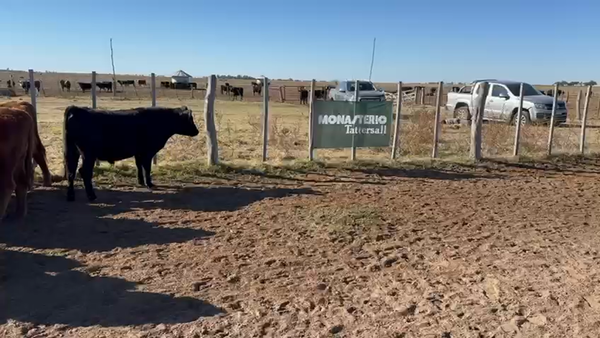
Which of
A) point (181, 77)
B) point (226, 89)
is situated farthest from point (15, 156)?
point (181, 77)

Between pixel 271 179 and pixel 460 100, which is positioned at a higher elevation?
pixel 460 100

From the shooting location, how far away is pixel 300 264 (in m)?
5.17

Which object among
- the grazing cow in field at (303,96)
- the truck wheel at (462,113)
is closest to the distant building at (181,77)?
the grazing cow in field at (303,96)

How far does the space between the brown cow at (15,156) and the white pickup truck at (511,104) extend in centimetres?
1381

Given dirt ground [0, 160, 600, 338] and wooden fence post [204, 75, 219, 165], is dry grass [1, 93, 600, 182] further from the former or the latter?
dirt ground [0, 160, 600, 338]

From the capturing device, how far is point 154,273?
4863 mm

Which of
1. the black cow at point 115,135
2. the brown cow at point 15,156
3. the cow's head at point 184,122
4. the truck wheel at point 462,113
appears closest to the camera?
the brown cow at point 15,156

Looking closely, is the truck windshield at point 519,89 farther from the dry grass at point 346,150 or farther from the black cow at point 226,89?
the black cow at point 226,89

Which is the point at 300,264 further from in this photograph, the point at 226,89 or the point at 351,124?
the point at 226,89

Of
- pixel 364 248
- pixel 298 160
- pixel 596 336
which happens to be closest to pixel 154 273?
pixel 364 248

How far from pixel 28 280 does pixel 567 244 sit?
553cm

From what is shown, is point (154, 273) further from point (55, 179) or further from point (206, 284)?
point (55, 179)

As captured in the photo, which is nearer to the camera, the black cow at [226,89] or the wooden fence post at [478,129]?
the wooden fence post at [478,129]

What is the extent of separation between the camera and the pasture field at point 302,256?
3988mm
